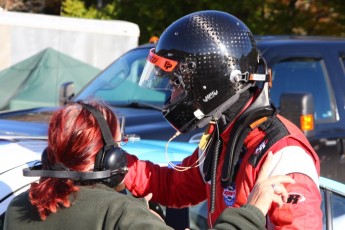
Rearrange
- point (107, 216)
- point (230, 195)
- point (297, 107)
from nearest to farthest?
point (107, 216) → point (230, 195) → point (297, 107)

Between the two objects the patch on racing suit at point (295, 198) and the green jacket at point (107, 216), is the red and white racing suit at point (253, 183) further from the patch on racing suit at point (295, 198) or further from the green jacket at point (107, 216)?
the green jacket at point (107, 216)

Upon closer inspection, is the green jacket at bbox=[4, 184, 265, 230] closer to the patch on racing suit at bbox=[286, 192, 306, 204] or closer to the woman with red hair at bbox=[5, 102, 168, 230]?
the woman with red hair at bbox=[5, 102, 168, 230]

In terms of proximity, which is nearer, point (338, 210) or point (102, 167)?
point (102, 167)

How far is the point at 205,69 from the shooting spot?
9.87 feet

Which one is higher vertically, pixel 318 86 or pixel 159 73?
pixel 159 73

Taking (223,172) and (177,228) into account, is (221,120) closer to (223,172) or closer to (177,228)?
(223,172)

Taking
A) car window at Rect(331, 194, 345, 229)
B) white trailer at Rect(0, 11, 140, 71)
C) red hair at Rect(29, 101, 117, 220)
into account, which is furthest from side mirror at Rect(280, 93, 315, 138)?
white trailer at Rect(0, 11, 140, 71)

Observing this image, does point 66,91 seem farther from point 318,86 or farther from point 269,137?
point 269,137

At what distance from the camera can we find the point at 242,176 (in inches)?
109

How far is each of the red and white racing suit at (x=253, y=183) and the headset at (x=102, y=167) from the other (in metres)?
0.43

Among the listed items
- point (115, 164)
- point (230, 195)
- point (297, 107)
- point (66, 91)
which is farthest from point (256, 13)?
point (115, 164)

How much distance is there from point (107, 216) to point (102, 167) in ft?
0.68

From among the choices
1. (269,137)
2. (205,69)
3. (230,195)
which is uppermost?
(205,69)

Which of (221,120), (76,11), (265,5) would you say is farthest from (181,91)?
(76,11)
